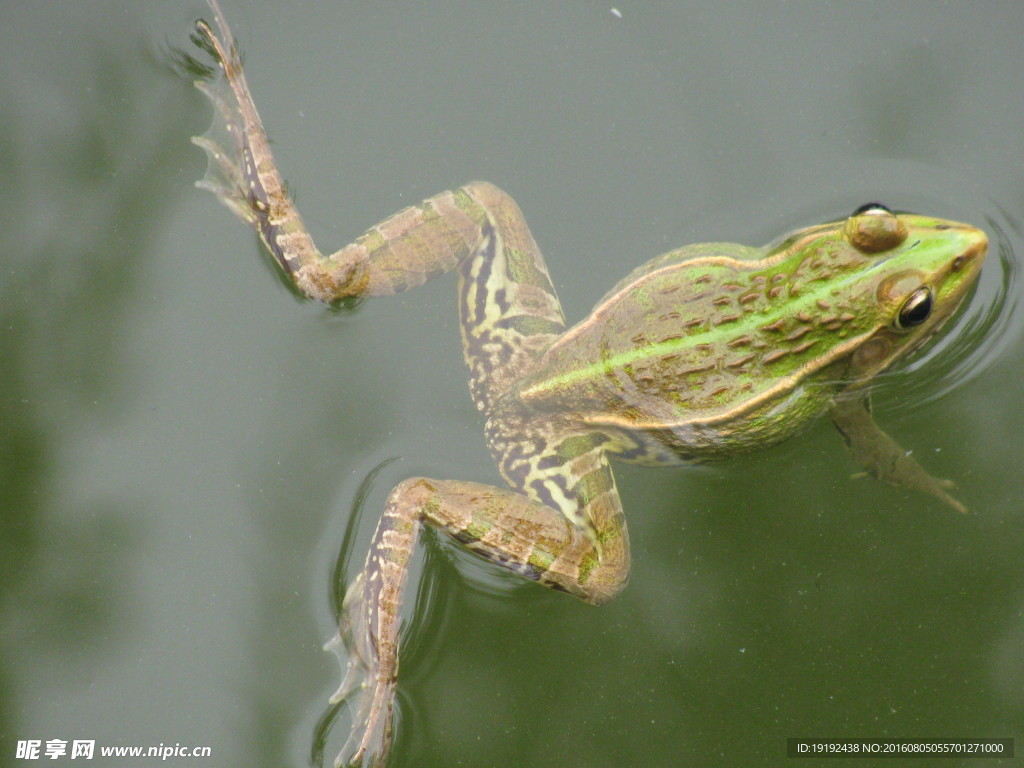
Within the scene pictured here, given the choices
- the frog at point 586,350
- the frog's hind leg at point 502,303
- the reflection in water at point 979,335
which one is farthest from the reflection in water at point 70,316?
the reflection in water at point 979,335

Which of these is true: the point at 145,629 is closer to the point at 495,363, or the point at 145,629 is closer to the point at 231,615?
the point at 231,615

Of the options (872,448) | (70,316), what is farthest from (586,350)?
(70,316)

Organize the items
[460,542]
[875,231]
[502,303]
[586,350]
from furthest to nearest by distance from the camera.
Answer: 1. [502,303]
2. [460,542]
3. [586,350]
4. [875,231]

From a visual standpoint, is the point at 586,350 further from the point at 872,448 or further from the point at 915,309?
the point at 872,448

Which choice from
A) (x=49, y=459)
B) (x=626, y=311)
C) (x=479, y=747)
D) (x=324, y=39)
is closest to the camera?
(x=626, y=311)

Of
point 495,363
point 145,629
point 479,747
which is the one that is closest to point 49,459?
point 145,629

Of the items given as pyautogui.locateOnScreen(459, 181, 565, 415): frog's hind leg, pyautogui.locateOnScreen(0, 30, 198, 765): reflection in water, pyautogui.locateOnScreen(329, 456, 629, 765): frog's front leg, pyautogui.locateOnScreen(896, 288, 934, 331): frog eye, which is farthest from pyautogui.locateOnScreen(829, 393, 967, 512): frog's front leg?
pyautogui.locateOnScreen(0, 30, 198, 765): reflection in water

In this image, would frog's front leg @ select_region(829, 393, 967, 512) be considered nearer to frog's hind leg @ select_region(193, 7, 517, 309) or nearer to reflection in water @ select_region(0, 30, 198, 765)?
frog's hind leg @ select_region(193, 7, 517, 309)
